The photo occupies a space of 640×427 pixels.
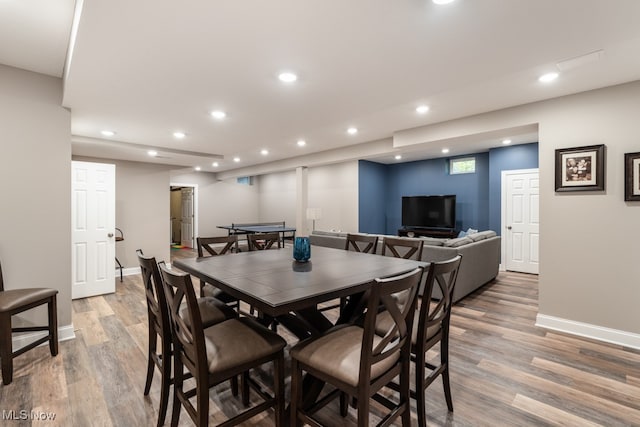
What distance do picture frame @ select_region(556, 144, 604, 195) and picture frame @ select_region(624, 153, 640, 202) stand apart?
16cm

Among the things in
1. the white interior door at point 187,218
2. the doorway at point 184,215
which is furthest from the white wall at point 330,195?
the white interior door at point 187,218

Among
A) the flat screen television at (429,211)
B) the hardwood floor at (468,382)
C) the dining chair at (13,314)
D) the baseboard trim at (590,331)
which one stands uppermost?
the flat screen television at (429,211)

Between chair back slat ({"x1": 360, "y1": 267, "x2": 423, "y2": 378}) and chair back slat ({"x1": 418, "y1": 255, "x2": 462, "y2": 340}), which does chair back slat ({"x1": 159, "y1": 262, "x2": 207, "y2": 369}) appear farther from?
chair back slat ({"x1": 418, "y1": 255, "x2": 462, "y2": 340})

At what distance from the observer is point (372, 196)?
7789 millimetres

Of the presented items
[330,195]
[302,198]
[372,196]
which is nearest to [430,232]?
[372,196]

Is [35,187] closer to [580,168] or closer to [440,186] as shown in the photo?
[580,168]

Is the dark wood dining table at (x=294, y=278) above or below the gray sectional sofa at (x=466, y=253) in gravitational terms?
above

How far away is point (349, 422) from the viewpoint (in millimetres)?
1789

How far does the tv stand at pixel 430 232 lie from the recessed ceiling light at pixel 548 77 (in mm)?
4691

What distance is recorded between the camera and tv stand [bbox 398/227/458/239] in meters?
7.04

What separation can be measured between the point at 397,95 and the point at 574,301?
2.81 metres

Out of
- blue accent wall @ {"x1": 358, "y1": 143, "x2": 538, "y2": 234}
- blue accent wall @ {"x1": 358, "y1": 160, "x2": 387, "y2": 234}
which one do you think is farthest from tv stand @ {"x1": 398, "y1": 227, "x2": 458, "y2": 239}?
blue accent wall @ {"x1": 358, "y1": 160, "x2": 387, "y2": 234}

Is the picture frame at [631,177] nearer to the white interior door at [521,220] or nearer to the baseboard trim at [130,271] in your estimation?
the white interior door at [521,220]

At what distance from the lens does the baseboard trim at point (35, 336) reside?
2691mm
